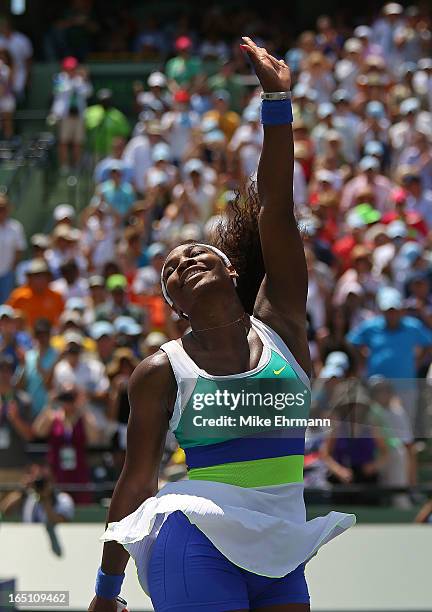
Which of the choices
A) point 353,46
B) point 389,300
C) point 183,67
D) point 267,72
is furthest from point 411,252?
point 267,72

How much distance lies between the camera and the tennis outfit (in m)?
3.75

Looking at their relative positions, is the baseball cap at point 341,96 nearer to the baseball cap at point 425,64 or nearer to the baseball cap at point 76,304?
the baseball cap at point 425,64

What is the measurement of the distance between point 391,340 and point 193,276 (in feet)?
20.6

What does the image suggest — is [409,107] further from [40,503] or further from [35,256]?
[40,503]

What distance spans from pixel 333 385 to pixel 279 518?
480cm

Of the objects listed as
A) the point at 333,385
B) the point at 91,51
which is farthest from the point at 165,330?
the point at 91,51

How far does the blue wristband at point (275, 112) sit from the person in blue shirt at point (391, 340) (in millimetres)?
5826

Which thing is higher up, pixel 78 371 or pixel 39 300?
pixel 78 371

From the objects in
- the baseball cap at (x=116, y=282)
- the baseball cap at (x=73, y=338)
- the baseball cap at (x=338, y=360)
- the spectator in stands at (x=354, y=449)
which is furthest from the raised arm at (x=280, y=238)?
A: the baseball cap at (x=116, y=282)

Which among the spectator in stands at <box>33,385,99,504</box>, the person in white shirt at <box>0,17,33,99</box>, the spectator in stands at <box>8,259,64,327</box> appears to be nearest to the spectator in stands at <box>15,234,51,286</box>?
the spectator in stands at <box>8,259,64,327</box>

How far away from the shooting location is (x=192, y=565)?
3.76 meters

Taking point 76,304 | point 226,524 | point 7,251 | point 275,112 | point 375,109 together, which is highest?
point 275,112

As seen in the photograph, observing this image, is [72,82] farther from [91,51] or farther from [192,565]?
[192,565]

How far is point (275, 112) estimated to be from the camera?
4137 mm
